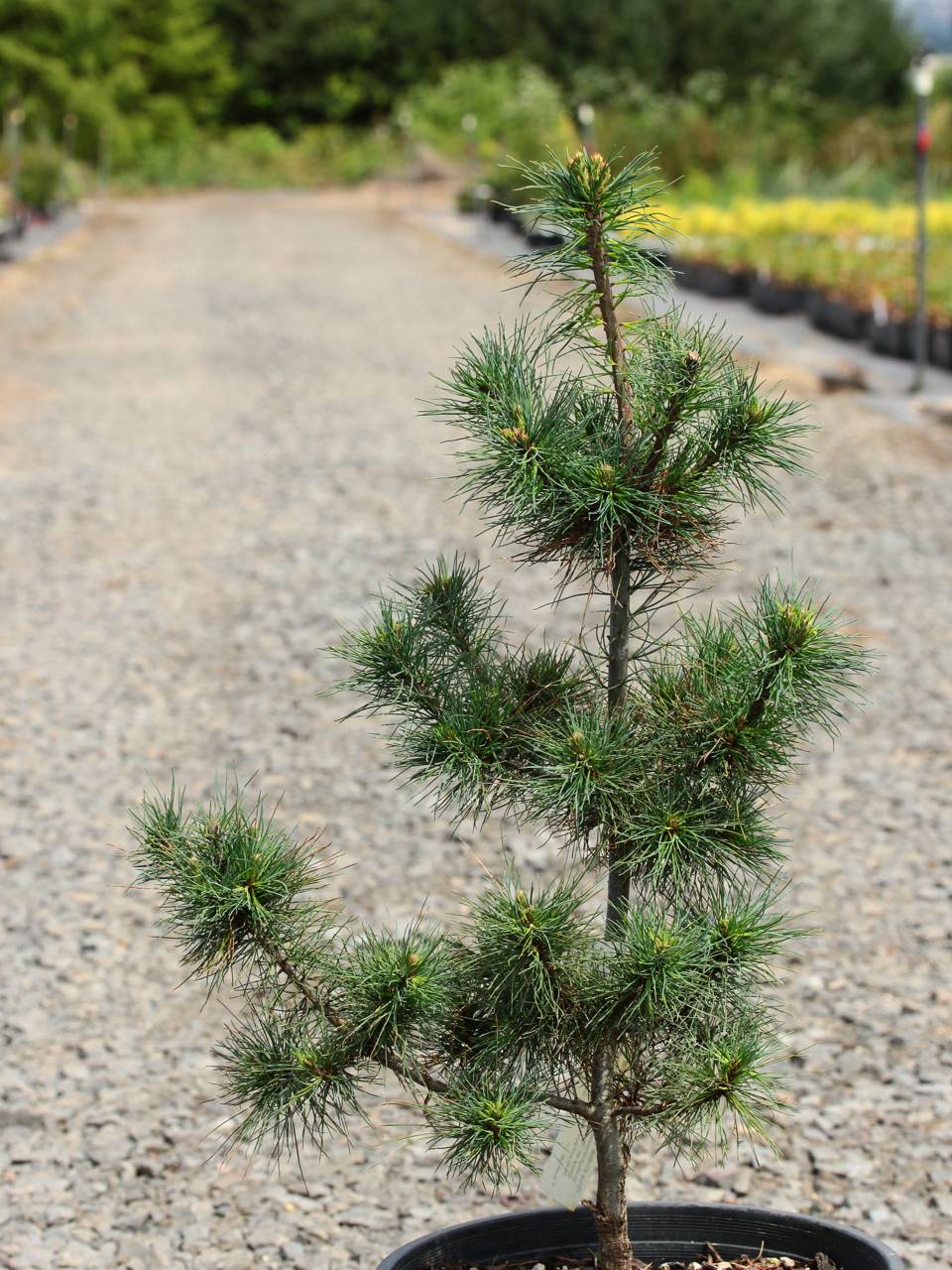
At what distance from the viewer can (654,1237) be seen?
6.61 ft

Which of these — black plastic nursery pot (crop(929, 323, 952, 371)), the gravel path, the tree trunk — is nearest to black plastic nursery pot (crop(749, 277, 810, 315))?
black plastic nursery pot (crop(929, 323, 952, 371))

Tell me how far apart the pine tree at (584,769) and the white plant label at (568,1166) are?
0.14 meters

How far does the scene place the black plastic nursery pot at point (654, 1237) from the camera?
192 cm

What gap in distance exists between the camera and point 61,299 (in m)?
14.9

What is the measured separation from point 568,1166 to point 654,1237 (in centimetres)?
19

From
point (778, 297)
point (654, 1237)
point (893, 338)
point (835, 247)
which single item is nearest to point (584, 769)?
point (654, 1237)

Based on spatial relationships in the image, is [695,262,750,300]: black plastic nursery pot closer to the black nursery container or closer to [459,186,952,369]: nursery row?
[459,186,952,369]: nursery row

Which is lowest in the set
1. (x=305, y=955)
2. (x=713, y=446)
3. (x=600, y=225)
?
(x=305, y=955)

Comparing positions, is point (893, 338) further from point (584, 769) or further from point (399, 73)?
point (399, 73)

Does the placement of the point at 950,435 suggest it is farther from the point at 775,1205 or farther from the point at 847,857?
the point at 775,1205

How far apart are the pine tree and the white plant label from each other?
0.45 feet

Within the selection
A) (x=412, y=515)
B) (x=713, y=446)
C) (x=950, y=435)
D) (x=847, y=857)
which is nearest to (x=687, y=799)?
(x=713, y=446)

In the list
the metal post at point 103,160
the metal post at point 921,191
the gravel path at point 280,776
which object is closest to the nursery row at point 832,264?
the metal post at point 921,191

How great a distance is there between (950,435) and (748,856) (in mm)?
7580
